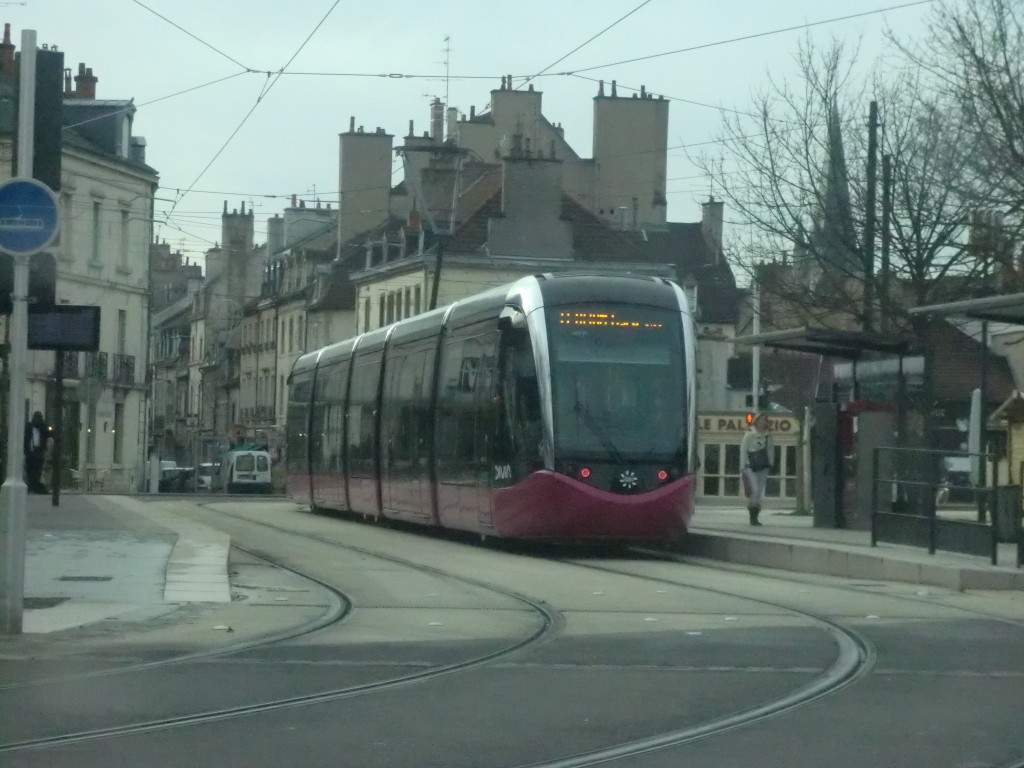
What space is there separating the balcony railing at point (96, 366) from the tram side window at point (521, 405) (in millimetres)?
37950

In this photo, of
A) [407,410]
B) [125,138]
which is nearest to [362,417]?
[407,410]

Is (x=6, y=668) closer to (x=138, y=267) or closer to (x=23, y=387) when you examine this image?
(x=23, y=387)

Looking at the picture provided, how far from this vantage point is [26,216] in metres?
11.3

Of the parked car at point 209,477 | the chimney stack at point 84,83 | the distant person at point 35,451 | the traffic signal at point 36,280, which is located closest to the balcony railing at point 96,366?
the chimney stack at point 84,83

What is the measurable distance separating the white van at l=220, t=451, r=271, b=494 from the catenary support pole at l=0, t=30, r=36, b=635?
193 ft

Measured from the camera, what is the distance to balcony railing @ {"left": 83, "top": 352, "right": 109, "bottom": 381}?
58.1 meters

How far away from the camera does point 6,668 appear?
10.0 m

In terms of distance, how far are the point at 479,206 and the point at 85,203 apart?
→ 17.1 m

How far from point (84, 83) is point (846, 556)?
46960mm

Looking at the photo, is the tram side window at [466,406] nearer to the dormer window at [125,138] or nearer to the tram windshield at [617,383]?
the tram windshield at [617,383]

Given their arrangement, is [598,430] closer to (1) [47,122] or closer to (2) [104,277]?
(1) [47,122]

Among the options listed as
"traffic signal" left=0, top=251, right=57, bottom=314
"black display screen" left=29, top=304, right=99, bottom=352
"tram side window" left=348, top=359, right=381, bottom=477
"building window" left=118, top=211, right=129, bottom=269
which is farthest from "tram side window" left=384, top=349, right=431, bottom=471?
"building window" left=118, top=211, right=129, bottom=269

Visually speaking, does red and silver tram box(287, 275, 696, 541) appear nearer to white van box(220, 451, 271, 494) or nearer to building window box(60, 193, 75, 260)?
building window box(60, 193, 75, 260)

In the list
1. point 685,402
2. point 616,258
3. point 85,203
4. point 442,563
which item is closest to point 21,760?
point 442,563
